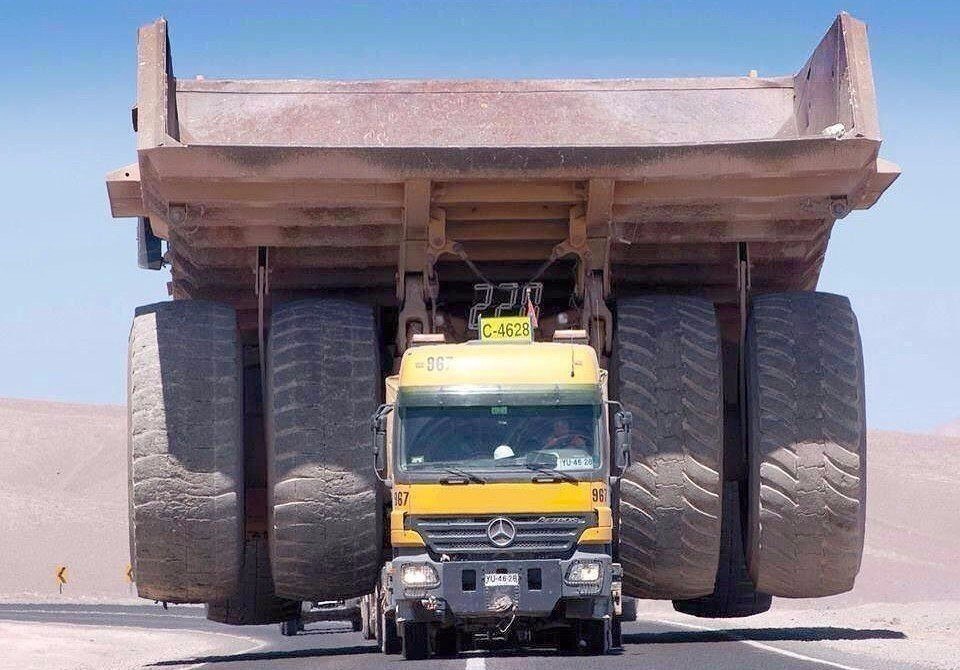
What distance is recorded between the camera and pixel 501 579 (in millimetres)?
13828

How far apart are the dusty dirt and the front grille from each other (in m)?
7.71

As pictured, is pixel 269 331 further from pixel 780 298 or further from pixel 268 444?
pixel 780 298

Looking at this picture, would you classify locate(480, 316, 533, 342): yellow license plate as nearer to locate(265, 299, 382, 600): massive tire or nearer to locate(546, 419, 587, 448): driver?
locate(265, 299, 382, 600): massive tire

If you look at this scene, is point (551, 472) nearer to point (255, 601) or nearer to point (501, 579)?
point (501, 579)

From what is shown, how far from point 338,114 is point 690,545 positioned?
16.5 feet

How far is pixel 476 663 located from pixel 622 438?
7.01ft

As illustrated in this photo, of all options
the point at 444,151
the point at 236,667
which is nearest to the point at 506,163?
the point at 444,151

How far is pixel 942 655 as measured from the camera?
17.0 meters

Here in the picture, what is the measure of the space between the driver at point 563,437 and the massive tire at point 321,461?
2.35 meters

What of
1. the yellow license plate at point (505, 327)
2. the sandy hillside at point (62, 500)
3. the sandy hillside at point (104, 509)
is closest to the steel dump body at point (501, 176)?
the yellow license plate at point (505, 327)

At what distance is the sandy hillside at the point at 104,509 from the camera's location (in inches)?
2175

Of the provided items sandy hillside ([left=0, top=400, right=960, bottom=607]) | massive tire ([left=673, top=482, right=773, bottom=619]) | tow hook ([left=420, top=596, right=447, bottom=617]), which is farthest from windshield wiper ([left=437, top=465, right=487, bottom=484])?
sandy hillside ([left=0, top=400, right=960, bottom=607])

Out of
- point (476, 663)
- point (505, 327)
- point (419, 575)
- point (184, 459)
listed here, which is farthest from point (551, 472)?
point (184, 459)

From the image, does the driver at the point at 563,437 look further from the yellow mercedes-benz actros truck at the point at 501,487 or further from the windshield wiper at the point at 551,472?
the windshield wiper at the point at 551,472
